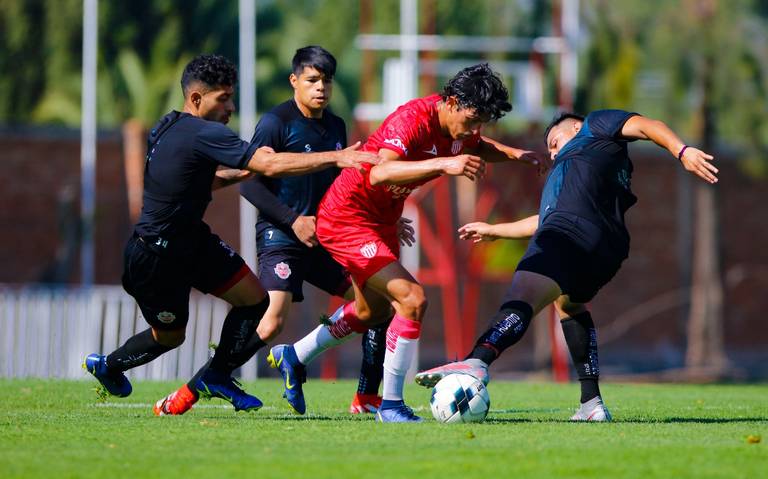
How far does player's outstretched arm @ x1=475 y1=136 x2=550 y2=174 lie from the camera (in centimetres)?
962

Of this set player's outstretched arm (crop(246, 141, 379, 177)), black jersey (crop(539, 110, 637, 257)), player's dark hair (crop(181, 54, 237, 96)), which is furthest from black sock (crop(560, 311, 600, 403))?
player's dark hair (crop(181, 54, 237, 96))

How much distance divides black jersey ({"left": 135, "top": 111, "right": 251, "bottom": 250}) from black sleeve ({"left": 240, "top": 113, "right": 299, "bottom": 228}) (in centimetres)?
108

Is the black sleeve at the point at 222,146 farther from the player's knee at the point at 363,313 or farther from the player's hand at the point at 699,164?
the player's hand at the point at 699,164

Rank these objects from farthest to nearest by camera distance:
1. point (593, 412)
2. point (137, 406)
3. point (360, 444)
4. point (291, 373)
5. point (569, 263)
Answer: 1. point (137, 406)
2. point (291, 373)
3. point (593, 412)
4. point (569, 263)
5. point (360, 444)

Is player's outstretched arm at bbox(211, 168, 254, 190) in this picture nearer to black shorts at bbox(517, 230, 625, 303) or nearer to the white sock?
the white sock

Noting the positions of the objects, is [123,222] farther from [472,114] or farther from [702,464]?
[702,464]

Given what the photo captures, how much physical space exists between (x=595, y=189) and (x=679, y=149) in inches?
32.2

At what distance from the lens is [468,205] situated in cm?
3203

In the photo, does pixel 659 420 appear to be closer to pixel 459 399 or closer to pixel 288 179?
pixel 459 399

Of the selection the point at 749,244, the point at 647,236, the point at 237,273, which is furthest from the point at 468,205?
the point at 237,273

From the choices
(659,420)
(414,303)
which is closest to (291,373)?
(414,303)

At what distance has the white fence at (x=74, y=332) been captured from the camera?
20750 millimetres

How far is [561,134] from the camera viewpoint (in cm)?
969

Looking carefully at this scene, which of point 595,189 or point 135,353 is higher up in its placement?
point 595,189
